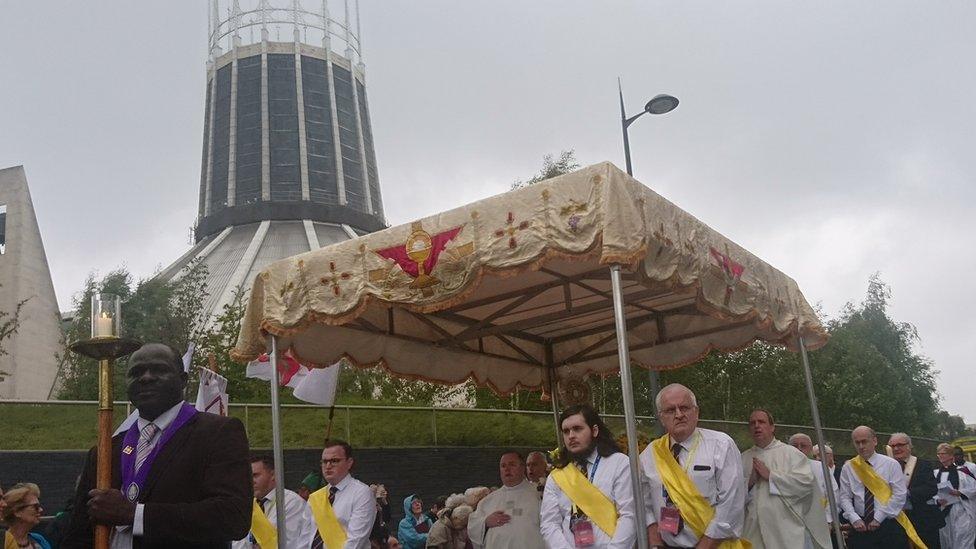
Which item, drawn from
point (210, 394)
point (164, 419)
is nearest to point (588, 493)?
point (164, 419)

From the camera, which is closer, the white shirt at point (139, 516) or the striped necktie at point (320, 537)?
the white shirt at point (139, 516)

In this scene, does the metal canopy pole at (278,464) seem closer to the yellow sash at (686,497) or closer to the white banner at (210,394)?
the white banner at (210,394)

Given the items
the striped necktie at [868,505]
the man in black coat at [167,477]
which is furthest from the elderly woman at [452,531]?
the man in black coat at [167,477]

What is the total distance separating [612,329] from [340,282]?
452cm

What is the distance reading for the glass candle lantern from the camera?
3.25 metres

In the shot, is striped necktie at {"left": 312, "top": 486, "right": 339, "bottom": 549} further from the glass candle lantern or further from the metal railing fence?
the metal railing fence

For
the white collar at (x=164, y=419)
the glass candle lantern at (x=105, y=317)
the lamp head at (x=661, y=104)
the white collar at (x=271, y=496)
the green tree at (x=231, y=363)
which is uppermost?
the lamp head at (x=661, y=104)

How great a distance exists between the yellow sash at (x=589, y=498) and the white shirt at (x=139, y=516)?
9.75 ft

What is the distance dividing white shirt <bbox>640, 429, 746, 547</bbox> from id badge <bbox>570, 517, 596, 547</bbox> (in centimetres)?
48

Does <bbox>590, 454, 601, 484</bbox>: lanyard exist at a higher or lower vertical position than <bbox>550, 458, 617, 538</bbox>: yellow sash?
higher

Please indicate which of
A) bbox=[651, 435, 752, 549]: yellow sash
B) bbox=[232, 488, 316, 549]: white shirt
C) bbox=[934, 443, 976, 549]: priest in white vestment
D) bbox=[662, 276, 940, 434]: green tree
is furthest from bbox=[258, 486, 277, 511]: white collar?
bbox=[662, 276, 940, 434]: green tree

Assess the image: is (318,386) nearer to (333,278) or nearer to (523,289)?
(523,289)

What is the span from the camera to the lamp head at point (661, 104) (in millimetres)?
14742

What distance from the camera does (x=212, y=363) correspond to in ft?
30.3
